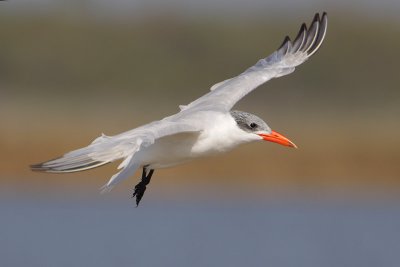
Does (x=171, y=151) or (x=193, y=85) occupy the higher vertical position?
(x=193, y=85)

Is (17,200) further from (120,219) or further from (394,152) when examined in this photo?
(394,152)

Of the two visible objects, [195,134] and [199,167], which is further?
[199,167]

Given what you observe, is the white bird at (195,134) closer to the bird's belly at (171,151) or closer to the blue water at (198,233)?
the bird's belly at (171,151)

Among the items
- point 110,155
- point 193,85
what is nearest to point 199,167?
point 193,85

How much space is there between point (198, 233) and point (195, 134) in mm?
8755

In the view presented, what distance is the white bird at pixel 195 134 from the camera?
10055 millimetres

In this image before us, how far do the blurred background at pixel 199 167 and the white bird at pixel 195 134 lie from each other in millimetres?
4992

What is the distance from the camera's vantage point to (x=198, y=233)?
2000cm

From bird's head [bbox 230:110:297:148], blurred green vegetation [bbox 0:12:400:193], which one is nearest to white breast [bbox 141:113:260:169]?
bird's head [bbox 230:110:297:148]

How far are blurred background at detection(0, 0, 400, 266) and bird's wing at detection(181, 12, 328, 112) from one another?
4877mm

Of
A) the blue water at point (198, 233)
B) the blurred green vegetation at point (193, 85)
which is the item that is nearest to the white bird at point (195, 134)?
the blue water at point (198, 233)

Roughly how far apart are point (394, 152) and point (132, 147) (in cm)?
1329

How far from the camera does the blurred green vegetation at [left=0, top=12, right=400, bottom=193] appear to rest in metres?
22.7

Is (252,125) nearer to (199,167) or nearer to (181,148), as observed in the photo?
(181,148)
